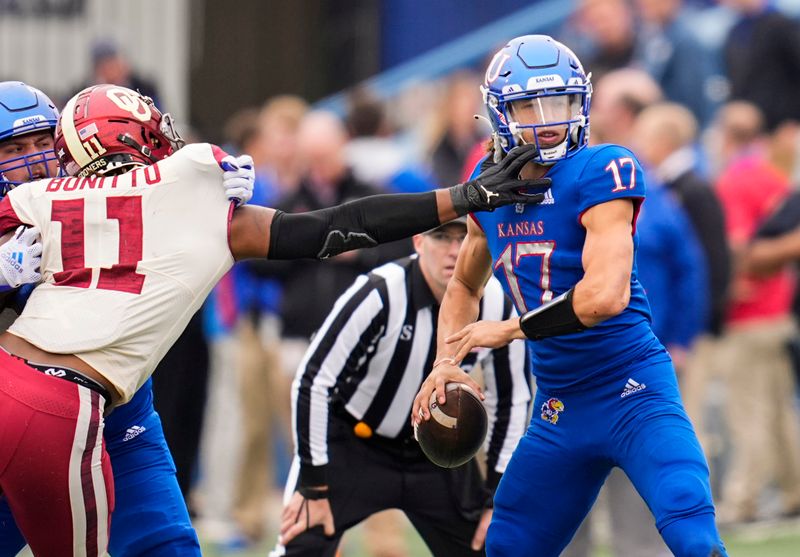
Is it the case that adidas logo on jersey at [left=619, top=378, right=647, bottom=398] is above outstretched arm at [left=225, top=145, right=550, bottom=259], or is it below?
below

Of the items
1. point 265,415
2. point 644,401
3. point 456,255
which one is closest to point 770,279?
point 265,415

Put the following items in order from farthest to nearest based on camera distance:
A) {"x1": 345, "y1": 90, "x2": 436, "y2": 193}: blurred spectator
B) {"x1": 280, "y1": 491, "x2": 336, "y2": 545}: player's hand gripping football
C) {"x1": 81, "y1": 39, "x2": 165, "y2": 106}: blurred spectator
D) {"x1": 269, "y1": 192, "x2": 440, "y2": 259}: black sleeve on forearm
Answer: {"x1": 81, "y1": 39, "x2": 165, "y2": 106}: blurred spectator < {"x1": 345, "y1": 90, "x2": 436, "y2": 193}: blurred spectator < {"x1": 280, "y1": 491, "x2": 336, "y2": 545}: player's hand gripping football < {"x1": 269, "y1": 192, "x2": 440, "y2": 259}: black sleeve on forearm

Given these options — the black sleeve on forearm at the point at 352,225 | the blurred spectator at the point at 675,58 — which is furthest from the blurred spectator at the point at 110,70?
the black sleeve on forearm at the point at 352,225

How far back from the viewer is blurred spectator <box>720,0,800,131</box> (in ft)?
34.2

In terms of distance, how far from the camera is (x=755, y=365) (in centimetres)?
911

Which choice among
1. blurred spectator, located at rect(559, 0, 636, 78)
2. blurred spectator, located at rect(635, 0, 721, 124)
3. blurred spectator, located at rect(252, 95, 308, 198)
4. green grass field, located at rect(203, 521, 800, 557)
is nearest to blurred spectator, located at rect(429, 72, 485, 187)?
blurred spectator, located at rect(559, 0, 636, 78)

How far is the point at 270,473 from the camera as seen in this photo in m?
9.36

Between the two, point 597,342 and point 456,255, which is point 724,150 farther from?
point 597,342

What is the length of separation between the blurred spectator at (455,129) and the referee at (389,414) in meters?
4.57

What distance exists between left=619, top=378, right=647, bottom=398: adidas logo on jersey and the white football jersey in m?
1.35

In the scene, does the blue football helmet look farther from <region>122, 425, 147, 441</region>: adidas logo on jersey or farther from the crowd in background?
the crowd in background

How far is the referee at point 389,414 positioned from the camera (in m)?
5.53

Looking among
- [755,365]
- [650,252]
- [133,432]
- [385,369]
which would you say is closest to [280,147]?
[650,252]

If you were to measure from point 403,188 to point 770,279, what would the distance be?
244 cm
